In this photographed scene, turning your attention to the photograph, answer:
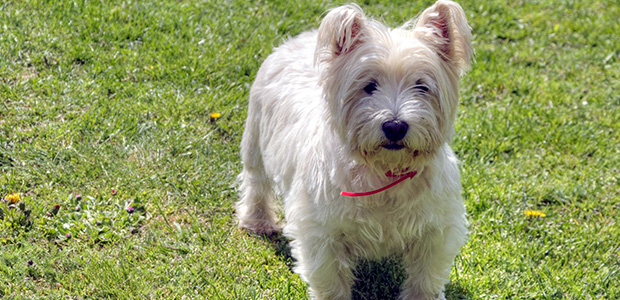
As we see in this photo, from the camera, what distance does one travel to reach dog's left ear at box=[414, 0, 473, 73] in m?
3.29

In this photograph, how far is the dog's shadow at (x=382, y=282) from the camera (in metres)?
4.23

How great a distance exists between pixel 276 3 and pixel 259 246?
3.62 metres

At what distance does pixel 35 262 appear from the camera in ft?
13.8

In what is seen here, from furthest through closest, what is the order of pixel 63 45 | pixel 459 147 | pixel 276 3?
pixel 276 3 → pixel 63 45 → pixel 459 147

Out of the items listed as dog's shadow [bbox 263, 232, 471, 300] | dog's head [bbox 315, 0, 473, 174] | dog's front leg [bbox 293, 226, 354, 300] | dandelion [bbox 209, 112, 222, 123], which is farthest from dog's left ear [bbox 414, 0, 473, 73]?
dandelion [bbox 209, 112, 222, 123]

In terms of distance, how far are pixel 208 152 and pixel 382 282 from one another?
1.92 meters

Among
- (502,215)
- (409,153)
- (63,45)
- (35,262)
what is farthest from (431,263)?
(63,45)

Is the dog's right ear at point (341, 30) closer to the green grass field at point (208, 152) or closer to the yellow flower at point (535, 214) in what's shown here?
the green grass field at point (208, 152)

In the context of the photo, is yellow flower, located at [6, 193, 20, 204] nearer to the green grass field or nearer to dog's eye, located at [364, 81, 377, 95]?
the green grass field

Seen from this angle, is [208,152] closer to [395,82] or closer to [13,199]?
[13,199]

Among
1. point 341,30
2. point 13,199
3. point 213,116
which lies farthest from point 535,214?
point 13,199

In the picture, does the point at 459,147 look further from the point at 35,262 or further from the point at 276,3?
the point at 35,262

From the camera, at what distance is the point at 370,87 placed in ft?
10.9

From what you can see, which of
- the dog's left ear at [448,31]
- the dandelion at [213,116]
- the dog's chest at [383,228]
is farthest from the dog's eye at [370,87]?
the dandelion at [213,116]
